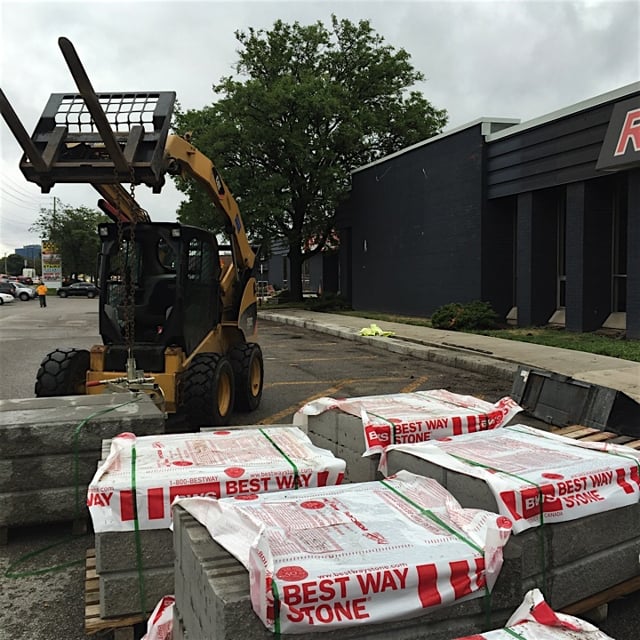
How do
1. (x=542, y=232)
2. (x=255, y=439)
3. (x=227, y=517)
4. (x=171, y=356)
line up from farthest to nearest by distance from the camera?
(x=542, y=232) → (x=171, y=356) → (x=255, y=439) → (x=227, y=517)

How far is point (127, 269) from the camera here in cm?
723

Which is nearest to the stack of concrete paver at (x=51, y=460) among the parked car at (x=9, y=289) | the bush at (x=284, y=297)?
the bush at (x=284, y=297)

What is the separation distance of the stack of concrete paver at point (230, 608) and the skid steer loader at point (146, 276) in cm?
381

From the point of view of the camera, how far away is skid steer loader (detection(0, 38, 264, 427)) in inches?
239

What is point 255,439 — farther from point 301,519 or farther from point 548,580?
point 548,580

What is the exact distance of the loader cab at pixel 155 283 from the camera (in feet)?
23.9

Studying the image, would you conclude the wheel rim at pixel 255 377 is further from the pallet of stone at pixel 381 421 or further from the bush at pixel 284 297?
the bush at pixel 284 297

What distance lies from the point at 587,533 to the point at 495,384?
7847 millimetres

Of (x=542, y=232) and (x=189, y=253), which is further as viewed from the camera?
(x=542, y=232)

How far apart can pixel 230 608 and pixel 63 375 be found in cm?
549

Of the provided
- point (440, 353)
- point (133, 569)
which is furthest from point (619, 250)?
point (133, 569)

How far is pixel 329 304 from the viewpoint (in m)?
30.1

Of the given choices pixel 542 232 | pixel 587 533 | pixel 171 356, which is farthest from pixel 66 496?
pixel 542 232

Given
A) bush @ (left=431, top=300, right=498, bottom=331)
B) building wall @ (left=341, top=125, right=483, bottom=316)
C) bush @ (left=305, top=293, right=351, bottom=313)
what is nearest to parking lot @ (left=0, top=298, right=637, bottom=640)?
bush @ (left=431, top=300, right=498, bottom=331)
